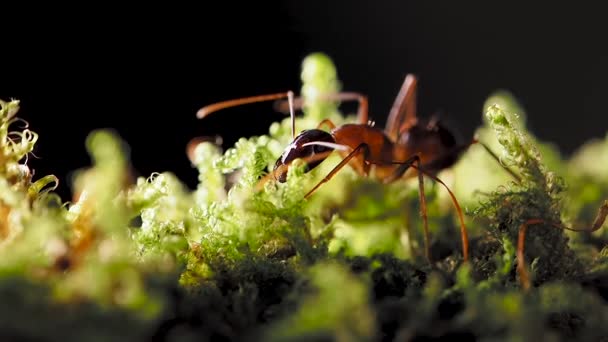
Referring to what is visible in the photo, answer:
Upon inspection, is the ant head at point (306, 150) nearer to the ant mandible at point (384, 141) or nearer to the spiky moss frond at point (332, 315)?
the ant mandible at point (384, 141)

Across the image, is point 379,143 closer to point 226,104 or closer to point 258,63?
point 226,104

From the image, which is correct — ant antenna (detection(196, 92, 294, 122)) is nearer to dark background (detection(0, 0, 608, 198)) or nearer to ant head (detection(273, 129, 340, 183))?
ant head (detection(273, 129, 340, 183))

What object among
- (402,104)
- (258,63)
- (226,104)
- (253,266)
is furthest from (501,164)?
(258,63)

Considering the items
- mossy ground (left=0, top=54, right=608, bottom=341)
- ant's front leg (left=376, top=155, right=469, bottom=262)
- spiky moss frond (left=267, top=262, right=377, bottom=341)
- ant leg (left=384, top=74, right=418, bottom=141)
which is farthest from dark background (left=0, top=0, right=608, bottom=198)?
spiky moss frond (left=267, top=262, right=377, bottom=341)

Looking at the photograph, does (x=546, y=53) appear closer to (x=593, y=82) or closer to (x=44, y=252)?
(x=593, y=82)

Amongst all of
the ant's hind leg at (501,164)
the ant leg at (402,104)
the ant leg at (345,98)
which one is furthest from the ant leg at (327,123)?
the ant leg at (402,104)
